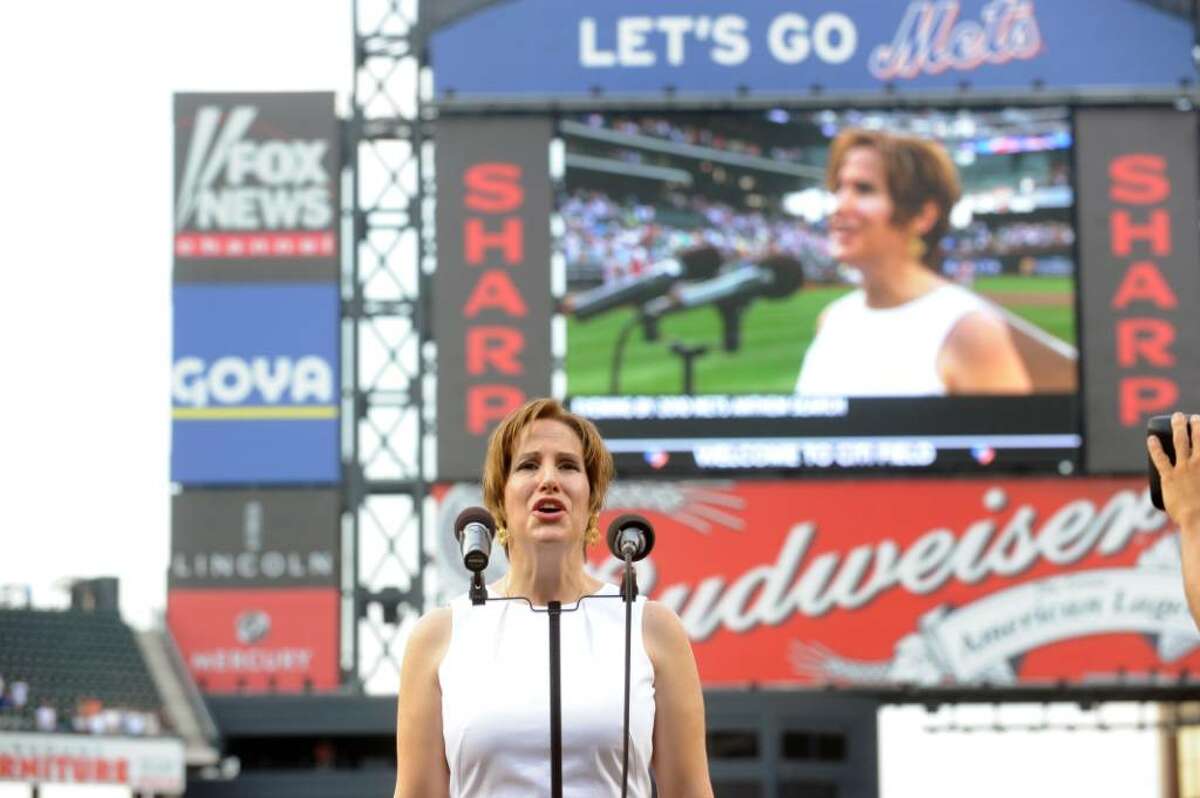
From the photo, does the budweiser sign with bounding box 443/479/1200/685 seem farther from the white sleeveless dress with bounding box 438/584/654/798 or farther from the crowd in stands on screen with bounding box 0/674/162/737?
the white sleeveless dress with bounding box 438/584/654/798

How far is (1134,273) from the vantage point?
24.8m

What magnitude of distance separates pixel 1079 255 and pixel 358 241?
8.19 m

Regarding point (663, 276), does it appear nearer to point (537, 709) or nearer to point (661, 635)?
point (661, 635)

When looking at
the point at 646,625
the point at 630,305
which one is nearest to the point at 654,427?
the point at 630,305

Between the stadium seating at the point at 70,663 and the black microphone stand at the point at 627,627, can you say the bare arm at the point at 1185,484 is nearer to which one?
the black microphone stand at the point at 627,627

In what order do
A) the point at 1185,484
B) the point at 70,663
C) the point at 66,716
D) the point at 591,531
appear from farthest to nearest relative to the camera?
the point at 70,663 → the point at 66,716 → the point at 591,531 → the point at 1185,484

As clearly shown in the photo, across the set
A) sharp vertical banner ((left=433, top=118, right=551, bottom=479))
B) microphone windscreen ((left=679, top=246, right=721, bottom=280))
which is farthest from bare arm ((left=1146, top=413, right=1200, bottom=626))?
sharp vertical banner ((left=433, top=118, right=551, bottom=479))

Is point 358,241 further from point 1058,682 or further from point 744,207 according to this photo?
point 1058,682

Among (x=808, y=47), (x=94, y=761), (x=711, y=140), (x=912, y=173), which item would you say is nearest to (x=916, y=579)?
(x=912, y=173)

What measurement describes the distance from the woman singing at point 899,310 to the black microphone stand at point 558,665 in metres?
20.5

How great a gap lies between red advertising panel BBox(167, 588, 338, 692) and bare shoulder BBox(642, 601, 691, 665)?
21.5m

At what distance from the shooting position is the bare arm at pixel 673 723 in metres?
3.54

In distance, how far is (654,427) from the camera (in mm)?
23938

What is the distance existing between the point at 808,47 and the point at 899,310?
3.47m
